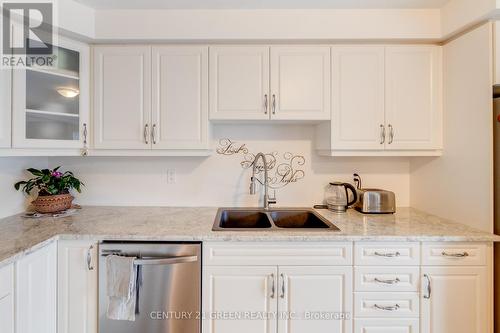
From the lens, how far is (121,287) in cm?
144

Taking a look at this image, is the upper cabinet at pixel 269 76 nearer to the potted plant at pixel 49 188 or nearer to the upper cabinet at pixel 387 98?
the upper cabinet at pixel 387 98

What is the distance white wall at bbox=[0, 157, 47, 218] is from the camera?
71.4 inches

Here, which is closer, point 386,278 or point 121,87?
point 386,278

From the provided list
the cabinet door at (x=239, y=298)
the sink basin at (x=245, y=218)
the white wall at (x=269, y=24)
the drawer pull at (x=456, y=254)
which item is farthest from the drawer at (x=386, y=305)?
the white wall at (x=269, y=24)

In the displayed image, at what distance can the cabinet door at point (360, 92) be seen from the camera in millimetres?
1880

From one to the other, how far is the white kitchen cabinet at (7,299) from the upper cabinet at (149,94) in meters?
0.96

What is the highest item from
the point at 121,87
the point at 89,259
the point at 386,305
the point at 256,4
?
the point at 256,4

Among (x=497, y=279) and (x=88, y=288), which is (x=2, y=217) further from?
(x=497, y=279)

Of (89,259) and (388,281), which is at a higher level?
(89,259)

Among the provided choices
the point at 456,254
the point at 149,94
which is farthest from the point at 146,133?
the point at 456,254

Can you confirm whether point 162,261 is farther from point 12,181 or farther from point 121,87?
point 12,181

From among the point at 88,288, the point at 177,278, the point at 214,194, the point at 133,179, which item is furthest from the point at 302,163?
the point at 88,288

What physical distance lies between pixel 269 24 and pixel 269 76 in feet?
→ 1.19

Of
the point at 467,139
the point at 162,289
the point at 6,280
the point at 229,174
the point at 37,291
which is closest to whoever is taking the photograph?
the point at 6,280
